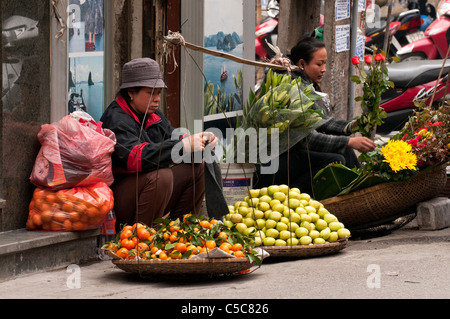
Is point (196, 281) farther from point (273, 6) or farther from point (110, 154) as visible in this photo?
point (273, 6)

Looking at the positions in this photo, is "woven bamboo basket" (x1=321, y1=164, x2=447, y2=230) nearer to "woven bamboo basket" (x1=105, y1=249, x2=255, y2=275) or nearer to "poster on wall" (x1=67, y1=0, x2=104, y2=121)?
"woven bamboo basket" (x1=105, y1=249, x2=255, y2=275)

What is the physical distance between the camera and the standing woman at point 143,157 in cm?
494

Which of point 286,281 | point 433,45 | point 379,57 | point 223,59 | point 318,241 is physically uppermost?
point 433,45

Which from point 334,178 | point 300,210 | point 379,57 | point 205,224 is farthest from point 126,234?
point 379,57

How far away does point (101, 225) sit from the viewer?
16.4 ft

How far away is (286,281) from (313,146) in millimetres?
2169

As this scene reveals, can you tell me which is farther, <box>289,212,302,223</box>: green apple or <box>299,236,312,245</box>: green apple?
<box>289,212,302,223</box>: green apple

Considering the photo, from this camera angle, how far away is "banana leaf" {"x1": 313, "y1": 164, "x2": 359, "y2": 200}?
19.4 feet

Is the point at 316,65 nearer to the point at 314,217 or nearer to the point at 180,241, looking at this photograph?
the point at 314,217

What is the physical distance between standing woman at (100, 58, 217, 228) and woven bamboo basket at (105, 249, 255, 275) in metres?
0.75

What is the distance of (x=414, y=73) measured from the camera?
40.7 ft

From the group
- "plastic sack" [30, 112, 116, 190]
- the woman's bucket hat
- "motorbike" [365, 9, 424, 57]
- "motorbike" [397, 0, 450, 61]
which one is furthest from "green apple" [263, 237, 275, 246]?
"motorbike" [365, 9, 424, 57]

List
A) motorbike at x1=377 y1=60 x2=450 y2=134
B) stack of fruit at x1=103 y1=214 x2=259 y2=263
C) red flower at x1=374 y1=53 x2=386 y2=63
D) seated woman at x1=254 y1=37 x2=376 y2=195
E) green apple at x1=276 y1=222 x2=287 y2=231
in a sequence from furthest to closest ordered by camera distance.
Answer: motorbike at x1=377 y1=60 x2=450 y2=134 → seated woman at x1=254 y1=37 x2=376 y2=195 → red flower at x1=374 y1=53 x2=386 y2=63 → green apple at x1=276 y1=222 x2=287 y2=231 → stack of fruit at x1=103 y1=214 x2=259 y2=263

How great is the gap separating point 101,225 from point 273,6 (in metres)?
12.9
